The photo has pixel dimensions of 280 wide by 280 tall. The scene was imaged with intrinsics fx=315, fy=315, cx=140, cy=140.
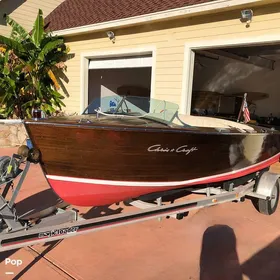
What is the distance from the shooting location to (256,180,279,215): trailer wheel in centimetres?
476

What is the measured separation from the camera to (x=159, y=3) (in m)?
8.25

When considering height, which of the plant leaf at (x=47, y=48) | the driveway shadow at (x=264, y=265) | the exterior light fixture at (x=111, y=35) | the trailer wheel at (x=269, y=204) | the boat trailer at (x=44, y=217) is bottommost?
the driveway shadow at (x=264, y=265)

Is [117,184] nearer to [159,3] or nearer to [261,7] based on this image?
[261,7]

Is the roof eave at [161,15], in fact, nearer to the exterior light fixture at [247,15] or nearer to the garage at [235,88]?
the exterior light fixture at [247,15]

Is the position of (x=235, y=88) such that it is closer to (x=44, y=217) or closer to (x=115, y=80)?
(x=115, y=80)

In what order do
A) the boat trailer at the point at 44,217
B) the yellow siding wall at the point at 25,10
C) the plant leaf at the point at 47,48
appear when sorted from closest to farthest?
1. the boat trailer at the point at 44,217
2. the plant leaf at the point at 47,48
3. the yellow siding wall at the point at 25,10

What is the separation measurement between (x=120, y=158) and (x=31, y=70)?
A: 7768mm

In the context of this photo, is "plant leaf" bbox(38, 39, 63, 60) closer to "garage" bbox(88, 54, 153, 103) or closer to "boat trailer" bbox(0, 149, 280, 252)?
"garage" bbox(88, 54, 153, 103)

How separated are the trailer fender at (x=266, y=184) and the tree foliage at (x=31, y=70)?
7798 mm

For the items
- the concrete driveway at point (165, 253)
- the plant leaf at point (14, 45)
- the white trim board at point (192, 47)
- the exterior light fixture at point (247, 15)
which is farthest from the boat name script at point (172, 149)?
the plant leaf at point (14, 45)

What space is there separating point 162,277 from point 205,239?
3.48ft

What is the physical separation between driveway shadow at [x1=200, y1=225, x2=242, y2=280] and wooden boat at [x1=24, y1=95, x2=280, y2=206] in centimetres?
70

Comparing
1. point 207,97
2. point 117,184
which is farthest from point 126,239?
point 207,97

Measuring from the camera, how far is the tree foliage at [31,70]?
998 cm
